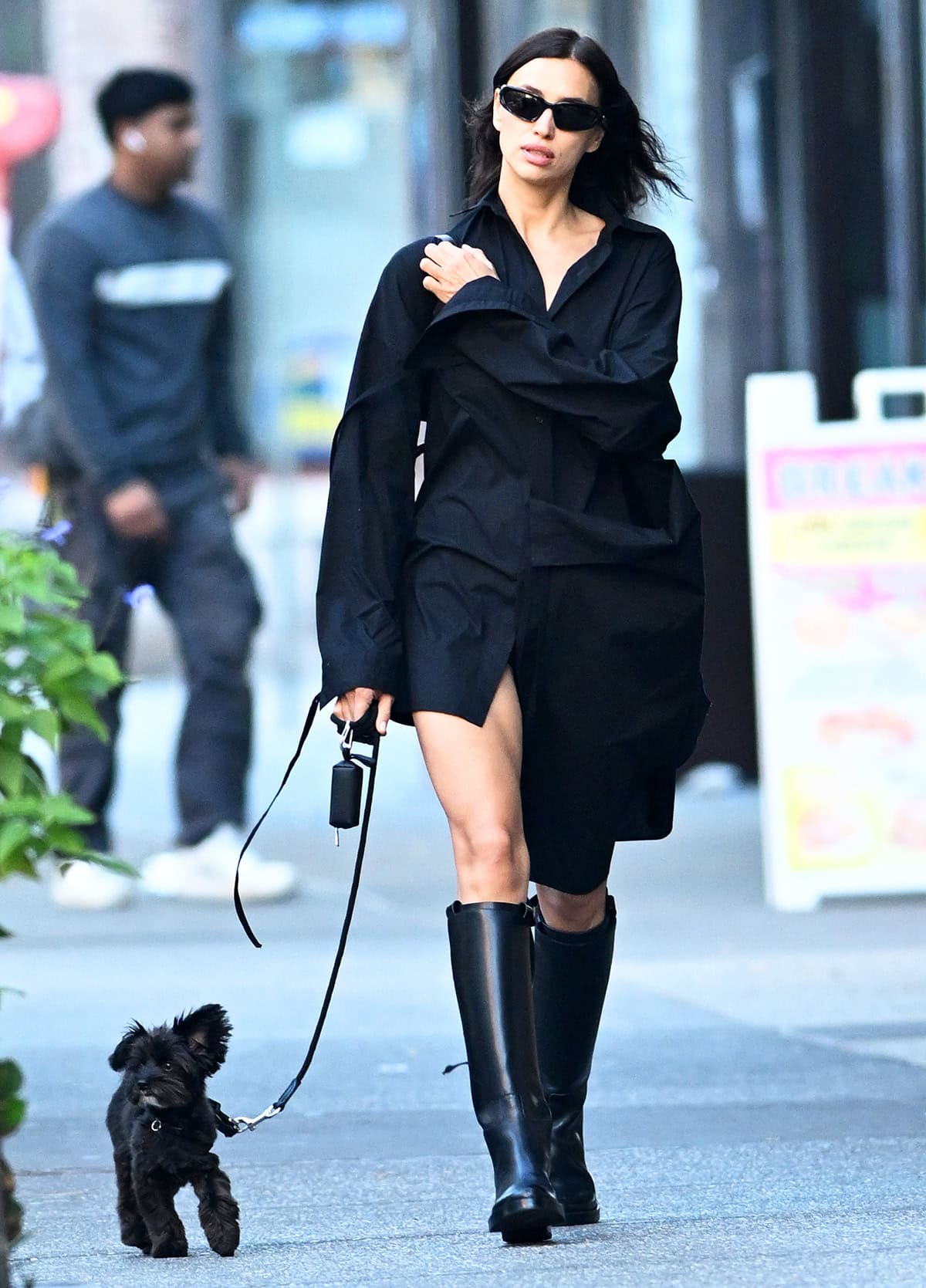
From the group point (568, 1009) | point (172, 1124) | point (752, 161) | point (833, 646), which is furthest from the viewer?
point (752, 161)

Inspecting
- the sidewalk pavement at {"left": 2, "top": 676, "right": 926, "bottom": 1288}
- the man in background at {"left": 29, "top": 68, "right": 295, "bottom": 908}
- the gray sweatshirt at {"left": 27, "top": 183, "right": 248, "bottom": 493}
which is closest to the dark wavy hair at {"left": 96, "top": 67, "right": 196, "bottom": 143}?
the man in background at {"left": 29, "top": 68, "right": 295, "bottom": 908}

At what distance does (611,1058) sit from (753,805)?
4050 millimetres

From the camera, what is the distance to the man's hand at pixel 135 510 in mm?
7668

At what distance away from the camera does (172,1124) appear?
3.81 m

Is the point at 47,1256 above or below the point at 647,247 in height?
below

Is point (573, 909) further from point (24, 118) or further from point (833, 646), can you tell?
point (24, 118)

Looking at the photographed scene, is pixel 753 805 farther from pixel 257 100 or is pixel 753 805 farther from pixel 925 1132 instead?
pixel 257 100

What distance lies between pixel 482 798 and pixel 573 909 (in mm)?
370

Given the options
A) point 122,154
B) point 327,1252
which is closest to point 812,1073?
point 327,1252

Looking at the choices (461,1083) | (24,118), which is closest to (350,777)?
(461,1083)

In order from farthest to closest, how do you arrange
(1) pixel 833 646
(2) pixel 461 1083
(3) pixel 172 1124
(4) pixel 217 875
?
(4) pixel 217 875
(1) pixel 833 646
(2) pixel 461 1083
(3) pixel 172 1124

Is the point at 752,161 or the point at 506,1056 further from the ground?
the point at 752,161

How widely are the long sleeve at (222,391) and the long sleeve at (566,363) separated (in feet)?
13.2

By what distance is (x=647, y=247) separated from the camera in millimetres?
4203
